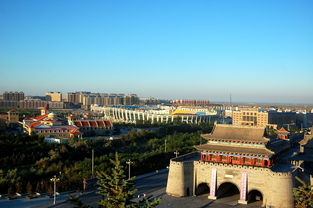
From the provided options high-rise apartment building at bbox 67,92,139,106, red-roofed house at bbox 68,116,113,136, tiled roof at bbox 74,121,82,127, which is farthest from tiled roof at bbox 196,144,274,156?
high-rise apartment building at bbox 67,92,139,106

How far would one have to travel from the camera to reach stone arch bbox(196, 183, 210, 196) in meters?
28.4

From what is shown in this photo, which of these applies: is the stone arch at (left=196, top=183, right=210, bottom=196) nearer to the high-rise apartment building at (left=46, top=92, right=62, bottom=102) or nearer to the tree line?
the tree line

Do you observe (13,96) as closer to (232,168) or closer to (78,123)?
(78,123)

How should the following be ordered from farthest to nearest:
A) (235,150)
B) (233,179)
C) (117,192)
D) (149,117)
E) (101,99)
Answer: (101,99), (149,117), (235,150), (233,179), (117,192)

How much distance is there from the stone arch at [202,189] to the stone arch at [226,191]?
1041mm

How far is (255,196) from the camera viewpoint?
27.4m

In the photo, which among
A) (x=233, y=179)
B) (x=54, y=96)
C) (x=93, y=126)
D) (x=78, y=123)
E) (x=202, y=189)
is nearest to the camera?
(x=233, y=179)

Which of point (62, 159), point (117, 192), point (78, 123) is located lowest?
point (62, 159)

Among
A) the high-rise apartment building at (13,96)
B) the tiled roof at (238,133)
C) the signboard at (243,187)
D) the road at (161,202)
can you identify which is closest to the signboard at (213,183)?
the road at (161,202)

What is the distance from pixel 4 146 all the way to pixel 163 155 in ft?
56.4

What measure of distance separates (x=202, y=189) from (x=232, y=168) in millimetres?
3393

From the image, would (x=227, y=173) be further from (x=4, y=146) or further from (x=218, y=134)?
(x=4, y=146)

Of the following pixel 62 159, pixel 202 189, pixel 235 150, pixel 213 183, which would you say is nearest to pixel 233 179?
pixel 213 183

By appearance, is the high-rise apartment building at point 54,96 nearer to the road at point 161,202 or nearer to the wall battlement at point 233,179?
the road at point 161,202
